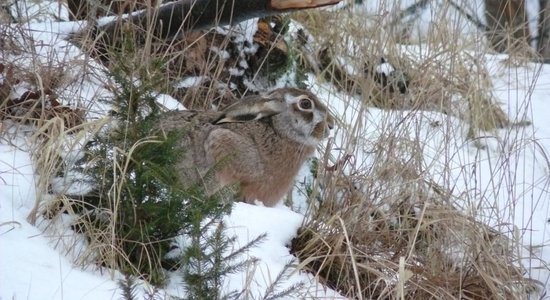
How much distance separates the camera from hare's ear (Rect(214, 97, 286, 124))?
545 cm

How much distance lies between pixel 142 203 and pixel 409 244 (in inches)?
52.6

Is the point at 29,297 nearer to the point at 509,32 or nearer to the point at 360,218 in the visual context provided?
the point at 360,218

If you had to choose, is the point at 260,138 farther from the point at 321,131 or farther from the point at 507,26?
the point at 507,26

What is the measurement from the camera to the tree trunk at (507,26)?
723 centimetres

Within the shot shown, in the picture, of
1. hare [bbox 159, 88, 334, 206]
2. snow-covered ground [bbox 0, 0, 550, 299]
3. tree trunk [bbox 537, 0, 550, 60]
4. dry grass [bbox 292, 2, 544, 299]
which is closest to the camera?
snow-covered ground [bbox 0, 0, 550, 299]

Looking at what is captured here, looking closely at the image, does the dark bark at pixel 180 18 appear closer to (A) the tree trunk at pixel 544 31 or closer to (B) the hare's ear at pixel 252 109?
(B) the hare's ear at pixel 252 109

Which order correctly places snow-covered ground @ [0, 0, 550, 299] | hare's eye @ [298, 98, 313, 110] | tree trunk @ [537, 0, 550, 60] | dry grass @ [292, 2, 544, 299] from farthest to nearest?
tree trunk @ [537, 0, 550, 60], hare's eye @ [298, 98, 313, 110], dry grass @ [292, 2, 544, 299], snow-covered ground @ [0, 0, 550, 299]

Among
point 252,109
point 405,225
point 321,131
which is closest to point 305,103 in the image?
point 321,131

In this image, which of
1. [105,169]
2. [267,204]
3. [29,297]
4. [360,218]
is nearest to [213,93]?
[267,204]

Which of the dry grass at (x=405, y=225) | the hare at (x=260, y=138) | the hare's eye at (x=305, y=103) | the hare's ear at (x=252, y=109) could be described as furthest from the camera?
the hare's eye at (x=305, y=103)

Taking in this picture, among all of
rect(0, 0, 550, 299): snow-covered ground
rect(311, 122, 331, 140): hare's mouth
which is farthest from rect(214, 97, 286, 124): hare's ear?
rect(0, 0, 550, 299): snow-covered ground

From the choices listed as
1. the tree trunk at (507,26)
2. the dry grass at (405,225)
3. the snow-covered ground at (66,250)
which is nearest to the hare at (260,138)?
the dry grass at (405,225)

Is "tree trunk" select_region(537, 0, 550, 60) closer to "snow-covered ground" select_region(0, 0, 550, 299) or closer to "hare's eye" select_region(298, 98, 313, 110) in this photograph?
"snow-covered ground" select_region(0, 0, 550, 299)

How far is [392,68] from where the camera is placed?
7109 millimetres
